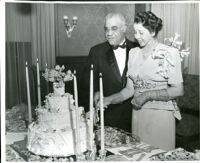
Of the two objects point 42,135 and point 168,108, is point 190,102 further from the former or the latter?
point 42,135

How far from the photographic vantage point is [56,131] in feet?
3.89

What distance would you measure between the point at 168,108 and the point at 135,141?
300mm

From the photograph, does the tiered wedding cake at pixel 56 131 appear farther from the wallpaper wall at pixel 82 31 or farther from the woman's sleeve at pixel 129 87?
the wallpaper wall at pixel 82 31

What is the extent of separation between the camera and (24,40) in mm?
2123

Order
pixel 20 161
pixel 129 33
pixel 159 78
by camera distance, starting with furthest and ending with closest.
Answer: pixel 129 33 < pixel 159 78 < pixel 20 161

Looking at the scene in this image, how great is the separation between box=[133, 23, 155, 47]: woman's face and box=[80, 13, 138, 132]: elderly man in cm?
22

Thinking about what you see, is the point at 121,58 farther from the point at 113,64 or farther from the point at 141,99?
the point at 141,99

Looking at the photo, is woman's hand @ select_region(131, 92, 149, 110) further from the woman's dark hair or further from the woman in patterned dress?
the woman's dark hair

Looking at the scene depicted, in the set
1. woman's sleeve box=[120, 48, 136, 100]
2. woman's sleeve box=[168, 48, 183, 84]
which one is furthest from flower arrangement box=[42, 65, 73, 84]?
woman's sleeve box=[168, 48, 183, 84]

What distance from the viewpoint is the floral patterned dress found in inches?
57.0

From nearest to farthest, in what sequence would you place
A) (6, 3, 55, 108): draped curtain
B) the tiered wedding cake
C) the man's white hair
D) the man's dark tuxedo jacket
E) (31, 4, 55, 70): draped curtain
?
the tiered wedding cake < the man's white hair < the man's dark tuxedo jacket < (6, 3, 55, 108): draped curtain < (31, 4, 55, 70): draped curtain

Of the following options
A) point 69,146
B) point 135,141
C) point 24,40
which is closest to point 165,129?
point 135,141

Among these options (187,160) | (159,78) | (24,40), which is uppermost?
(24,40)

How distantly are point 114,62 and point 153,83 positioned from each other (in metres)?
0.38
